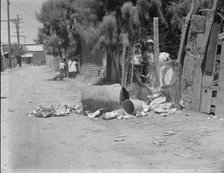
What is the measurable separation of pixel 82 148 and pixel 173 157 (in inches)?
62.8

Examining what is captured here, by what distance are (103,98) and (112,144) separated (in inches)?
111

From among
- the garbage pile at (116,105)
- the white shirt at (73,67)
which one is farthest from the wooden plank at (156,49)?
the white shirt at (73,67)

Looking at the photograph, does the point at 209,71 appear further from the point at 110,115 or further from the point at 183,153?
the point at 183,153

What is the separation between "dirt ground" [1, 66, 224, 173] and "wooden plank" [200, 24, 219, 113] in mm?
349

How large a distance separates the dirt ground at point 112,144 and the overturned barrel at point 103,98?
17.6 inches

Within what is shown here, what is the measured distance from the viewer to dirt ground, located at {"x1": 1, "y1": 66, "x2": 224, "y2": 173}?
5.81 meters

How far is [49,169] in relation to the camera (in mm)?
5613

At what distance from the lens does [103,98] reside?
9.96 meters

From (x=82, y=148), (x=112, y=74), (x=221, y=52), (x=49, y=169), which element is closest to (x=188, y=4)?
(x=112, y=74)

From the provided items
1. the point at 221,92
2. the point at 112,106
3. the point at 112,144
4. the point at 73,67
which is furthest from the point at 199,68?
the point at 73,67

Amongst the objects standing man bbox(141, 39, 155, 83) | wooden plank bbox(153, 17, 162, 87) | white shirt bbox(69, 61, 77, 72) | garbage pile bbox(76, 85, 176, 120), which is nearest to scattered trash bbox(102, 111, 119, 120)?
garbage pile bbox(76, 85, 176, 120)

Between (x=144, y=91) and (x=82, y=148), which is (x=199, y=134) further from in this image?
(x=144, y=91)

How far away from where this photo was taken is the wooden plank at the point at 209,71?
9016 millimetres

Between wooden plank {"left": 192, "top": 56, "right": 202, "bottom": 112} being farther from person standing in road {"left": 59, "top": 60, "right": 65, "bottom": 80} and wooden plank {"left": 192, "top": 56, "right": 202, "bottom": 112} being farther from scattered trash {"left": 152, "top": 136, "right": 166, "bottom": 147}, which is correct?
person standing in road {"left": 59, "top": 60, "right": 65, "bottom": 80}
